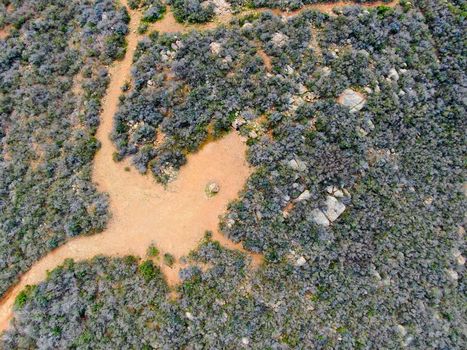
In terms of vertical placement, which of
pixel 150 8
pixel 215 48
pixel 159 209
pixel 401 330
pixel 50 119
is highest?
pixel 150 8

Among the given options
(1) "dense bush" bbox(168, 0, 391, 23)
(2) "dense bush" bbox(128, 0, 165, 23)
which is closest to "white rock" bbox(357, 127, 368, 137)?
(1) "dense bush" bbox(168, 0, 391, 23)

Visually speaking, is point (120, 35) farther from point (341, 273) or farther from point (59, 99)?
point (341, 273)

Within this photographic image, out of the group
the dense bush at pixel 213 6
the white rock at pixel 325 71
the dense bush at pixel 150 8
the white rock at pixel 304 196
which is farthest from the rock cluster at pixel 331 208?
the dense bush at pixel 150 8

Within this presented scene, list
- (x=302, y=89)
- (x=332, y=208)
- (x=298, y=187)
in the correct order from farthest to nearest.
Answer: (x=302, y=89) → (x=332, y=208) → (x=298, y=187)

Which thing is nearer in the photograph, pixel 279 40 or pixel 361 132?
pixel 361 132

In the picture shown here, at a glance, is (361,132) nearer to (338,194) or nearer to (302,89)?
(338,194)

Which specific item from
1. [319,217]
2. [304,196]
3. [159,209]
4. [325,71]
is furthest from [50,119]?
[319,217]

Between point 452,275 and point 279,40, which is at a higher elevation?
point 279,40

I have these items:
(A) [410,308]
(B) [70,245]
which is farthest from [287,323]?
(B) [70,245]

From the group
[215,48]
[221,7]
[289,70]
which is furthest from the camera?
[221,7]

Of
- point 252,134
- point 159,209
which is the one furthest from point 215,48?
point 159,209
